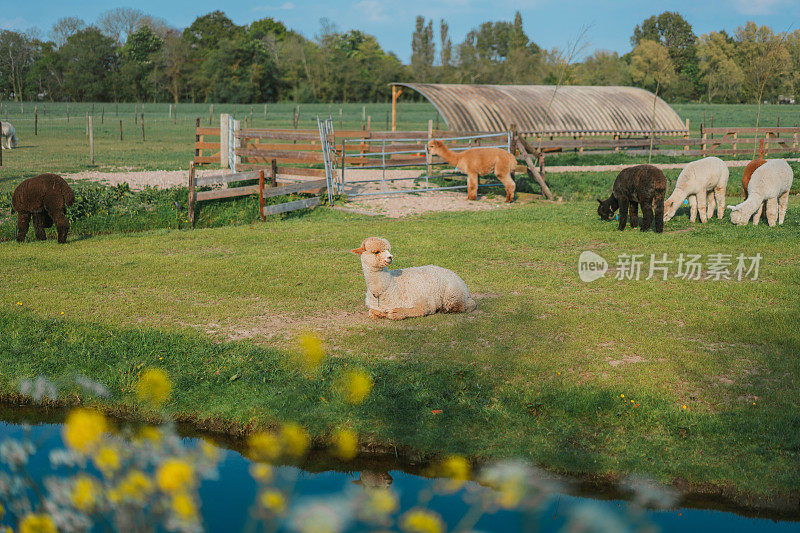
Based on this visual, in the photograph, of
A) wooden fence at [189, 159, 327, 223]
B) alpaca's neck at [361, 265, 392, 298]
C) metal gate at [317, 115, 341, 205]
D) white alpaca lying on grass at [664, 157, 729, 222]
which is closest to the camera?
alpaca's neck at [361, 265, 392, 298]

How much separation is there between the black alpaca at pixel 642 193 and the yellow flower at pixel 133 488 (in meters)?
11.3

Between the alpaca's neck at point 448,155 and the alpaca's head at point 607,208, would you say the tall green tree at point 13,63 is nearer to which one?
the alpaca's neck at point 448,155

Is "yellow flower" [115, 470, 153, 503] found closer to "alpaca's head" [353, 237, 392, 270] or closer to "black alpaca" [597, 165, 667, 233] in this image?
"alpaca's head" [353, 237, 392, 270]

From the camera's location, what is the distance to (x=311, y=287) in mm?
9117

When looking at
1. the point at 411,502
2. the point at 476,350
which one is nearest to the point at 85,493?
the point at 411,502

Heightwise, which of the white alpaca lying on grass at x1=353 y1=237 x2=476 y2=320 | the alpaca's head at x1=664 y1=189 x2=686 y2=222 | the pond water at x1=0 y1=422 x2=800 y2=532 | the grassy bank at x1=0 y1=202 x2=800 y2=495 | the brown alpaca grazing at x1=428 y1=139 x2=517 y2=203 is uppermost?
the brown alpaca grazing at x1=428 y1=139 x2=517 y2=203

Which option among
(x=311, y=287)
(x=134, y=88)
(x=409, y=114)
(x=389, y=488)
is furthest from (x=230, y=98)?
(x=389, y=488)

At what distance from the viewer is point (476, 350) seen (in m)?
6.80

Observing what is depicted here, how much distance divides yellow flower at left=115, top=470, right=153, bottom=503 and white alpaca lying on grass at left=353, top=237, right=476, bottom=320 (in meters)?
5.65

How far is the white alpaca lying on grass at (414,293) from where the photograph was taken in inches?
300

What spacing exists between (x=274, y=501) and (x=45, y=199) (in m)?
11.5

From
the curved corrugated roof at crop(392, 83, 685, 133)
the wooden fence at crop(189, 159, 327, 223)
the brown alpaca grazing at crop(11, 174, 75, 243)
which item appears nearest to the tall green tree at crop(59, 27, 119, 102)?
the curved corrugated roof at crop(392, 83, 685, 133)

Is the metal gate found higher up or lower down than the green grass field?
higher up

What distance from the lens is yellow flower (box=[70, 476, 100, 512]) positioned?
5.75 feet
